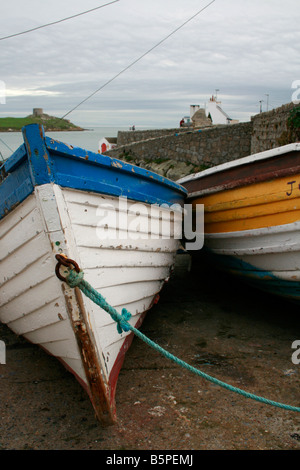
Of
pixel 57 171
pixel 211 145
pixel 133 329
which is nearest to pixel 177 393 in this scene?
pixel 133 329

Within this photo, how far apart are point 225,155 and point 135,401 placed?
11546mm

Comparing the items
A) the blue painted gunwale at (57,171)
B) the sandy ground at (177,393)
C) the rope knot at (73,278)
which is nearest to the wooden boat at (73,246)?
the blue painted gunwale at (57,171)

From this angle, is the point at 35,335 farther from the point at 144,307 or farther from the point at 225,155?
the point at 225,155

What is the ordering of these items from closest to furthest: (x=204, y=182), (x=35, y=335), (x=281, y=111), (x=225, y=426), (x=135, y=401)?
(x=225, y=426), (x=135, y=401), (x=35, y=335), (x=204, y=182), (x=281, y=111)

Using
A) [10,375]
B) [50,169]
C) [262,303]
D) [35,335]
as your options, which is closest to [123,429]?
[35,335]

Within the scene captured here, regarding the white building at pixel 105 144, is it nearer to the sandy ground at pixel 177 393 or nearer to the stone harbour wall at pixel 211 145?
the stone harbour wall at pixel 211 145

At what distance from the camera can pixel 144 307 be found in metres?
3.33

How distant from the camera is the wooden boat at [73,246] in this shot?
2270 mm

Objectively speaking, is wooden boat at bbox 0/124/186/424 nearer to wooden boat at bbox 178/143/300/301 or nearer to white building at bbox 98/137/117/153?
wooden boat at bbox 178/143/300/301

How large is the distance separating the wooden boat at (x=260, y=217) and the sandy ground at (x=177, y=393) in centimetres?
56

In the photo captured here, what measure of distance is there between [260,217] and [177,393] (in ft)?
5.04

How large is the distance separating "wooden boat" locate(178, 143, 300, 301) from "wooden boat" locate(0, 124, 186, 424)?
96cm

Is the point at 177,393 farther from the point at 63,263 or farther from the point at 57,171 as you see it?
the point at 57,171

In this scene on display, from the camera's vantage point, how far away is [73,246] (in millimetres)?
2330
